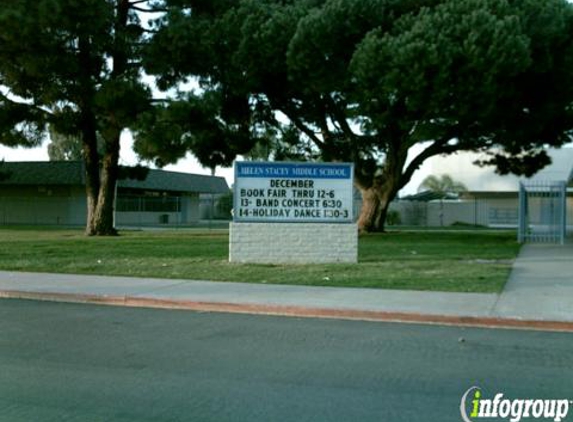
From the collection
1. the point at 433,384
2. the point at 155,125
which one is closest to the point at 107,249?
the point at 155,125

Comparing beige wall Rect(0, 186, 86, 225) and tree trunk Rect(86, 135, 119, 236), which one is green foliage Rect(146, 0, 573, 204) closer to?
tree trunk Rect(86, 135, 119, 236)

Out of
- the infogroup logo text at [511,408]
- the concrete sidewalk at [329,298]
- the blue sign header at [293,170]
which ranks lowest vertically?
the infogroup logo text at [511,408]

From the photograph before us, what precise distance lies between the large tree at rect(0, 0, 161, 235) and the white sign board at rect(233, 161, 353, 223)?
859 cm

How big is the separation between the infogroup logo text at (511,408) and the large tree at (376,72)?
15.4 m

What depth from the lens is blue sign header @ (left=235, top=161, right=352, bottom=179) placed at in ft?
59.9

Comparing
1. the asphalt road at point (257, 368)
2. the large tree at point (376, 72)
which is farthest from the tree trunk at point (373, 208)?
the asphalt road at point (257, 368)

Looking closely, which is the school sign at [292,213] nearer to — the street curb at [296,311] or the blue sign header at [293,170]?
the blue sign header at [293,170]

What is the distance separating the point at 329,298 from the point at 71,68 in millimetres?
16535

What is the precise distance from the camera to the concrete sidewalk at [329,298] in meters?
10.9

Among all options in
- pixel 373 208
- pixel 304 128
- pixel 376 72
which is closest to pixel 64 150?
pixel 304 128

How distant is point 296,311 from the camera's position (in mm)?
11523

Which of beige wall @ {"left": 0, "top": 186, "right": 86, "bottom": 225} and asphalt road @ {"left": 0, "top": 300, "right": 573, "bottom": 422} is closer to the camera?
asphalt road @ {"left": 0, "top": 300, "right": 573, "bottom": 422}

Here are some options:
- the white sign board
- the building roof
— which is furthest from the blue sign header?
the building roof

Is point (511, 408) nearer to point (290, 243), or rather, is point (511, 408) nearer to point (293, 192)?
point (290, 243)
